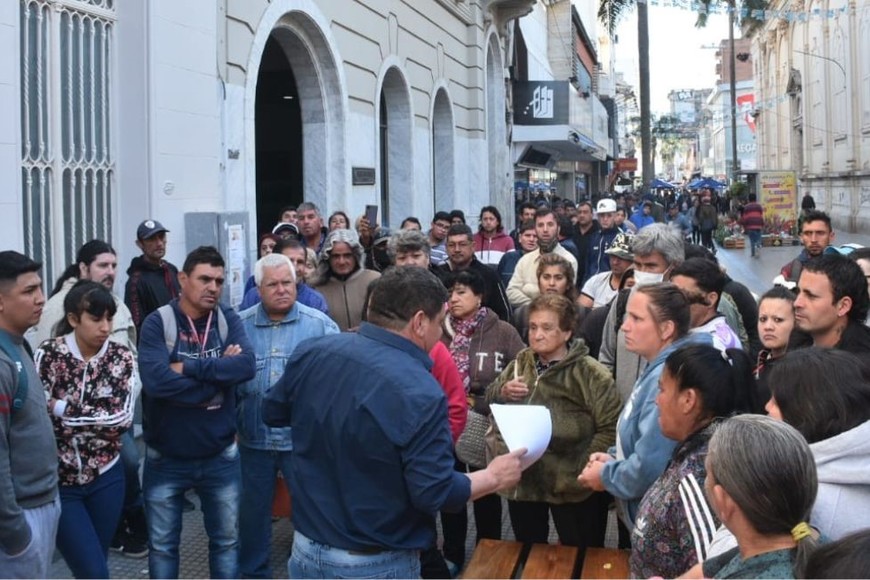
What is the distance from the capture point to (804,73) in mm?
43875

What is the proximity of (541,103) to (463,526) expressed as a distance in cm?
2260

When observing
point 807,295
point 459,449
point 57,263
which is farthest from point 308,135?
point 807,295

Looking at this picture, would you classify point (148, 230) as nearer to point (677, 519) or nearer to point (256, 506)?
point (256, 506)

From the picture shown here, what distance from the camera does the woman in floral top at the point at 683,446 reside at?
3.24m

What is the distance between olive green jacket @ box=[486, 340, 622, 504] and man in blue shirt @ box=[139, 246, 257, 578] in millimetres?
1534

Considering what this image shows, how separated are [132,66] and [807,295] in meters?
6.11

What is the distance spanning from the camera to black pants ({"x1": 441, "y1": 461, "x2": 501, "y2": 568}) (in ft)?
18.8

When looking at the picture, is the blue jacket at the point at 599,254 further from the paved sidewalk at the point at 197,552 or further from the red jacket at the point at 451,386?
the red jacket at the point at 451,386

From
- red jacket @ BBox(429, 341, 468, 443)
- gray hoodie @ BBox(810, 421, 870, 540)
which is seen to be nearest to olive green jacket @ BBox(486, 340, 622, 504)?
red jacket @ BBox(429, 341, 468, 443)

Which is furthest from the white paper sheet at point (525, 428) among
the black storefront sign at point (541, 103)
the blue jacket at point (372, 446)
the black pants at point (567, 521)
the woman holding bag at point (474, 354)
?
the black storefront sign at point (541, 103)

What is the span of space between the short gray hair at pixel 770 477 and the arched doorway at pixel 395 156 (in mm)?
14011

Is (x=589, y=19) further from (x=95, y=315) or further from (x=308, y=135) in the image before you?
(x=95, y=315)

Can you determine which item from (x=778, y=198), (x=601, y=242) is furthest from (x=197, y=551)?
(x=778, y=198)

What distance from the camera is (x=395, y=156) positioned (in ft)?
53.9
